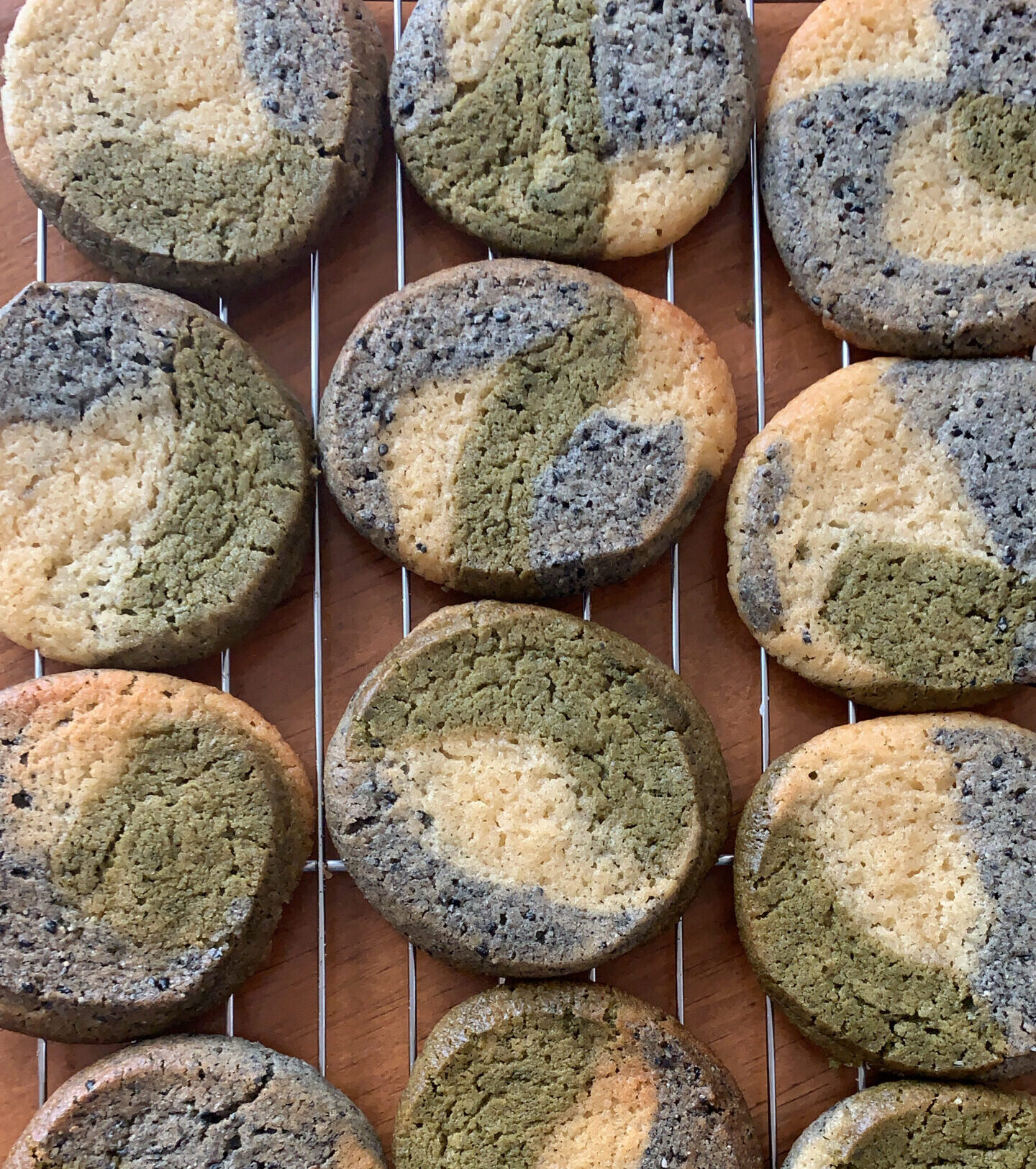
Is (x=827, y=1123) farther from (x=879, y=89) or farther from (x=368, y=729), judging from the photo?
(x=879, y=89)

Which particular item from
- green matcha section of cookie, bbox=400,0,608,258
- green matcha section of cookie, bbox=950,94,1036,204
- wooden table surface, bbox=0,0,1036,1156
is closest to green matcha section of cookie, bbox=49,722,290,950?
wooden table surface, bbox=0,0,1036,1156

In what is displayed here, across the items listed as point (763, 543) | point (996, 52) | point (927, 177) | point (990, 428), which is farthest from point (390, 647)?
point (996, 52)

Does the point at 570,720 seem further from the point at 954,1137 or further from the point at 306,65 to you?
the point at 306,65

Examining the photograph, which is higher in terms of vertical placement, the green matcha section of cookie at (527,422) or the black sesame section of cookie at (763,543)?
the green matcha section of cookie at (527,422)

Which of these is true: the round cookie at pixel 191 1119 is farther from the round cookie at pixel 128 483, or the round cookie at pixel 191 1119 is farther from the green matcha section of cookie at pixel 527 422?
the green matcha section of cookie at pixel 527 422

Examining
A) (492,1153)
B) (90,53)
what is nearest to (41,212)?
(90,53)

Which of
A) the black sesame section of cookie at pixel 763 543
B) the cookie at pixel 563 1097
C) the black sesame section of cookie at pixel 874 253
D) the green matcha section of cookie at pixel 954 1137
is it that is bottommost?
the green matcha section of cookie at pixel 954 1137

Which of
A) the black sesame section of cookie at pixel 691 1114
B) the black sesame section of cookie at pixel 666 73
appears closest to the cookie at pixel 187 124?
the black sesame section of cookie at pixel 666 73

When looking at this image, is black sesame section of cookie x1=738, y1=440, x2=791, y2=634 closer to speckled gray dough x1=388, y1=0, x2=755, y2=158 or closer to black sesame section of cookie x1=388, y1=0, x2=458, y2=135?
speckled gray dough x1=388, y1=0, x2=755, y2=158
